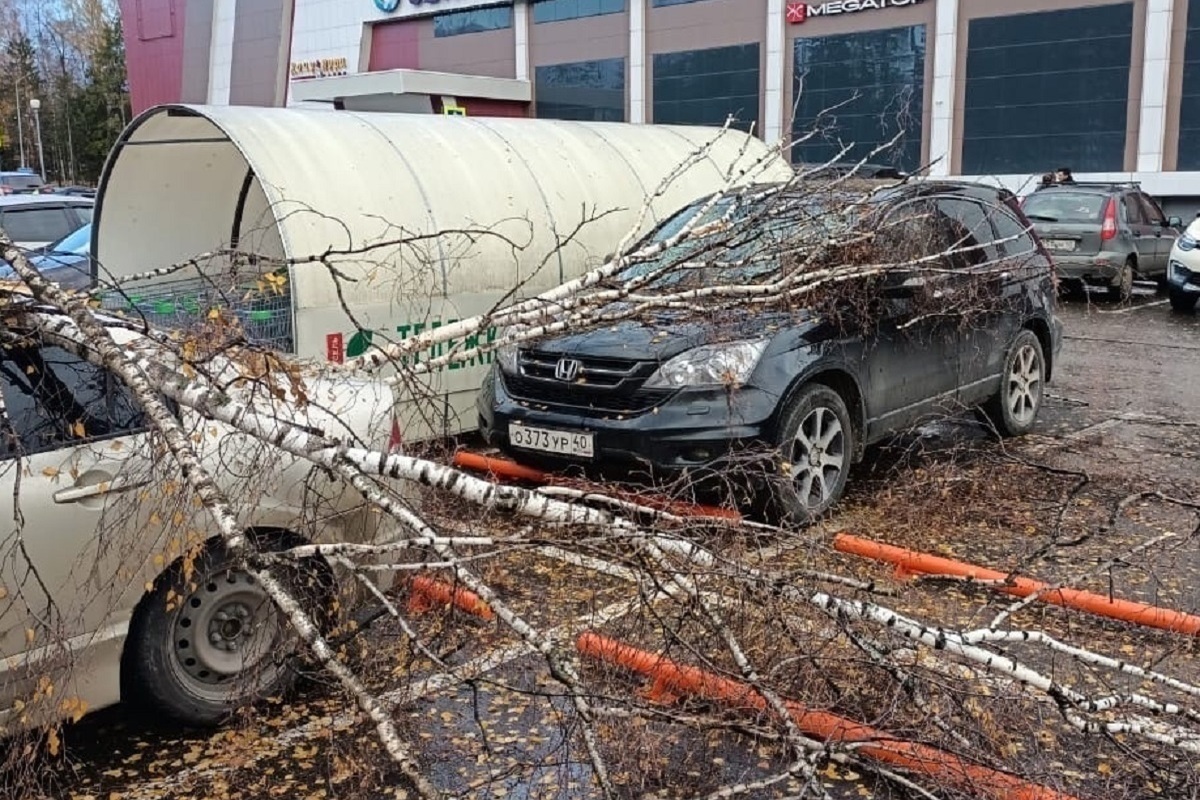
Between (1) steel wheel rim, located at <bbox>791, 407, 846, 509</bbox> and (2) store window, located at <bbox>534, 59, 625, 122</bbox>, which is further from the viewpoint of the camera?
(2) store window, located at <bbox>534, 59, 625, 122</bbox>

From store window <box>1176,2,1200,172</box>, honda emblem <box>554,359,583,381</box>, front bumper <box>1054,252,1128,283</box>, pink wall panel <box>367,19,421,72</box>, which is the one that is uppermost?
pink wall panel <box>367,19,421,72</box>

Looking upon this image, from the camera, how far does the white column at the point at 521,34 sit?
39000 mm

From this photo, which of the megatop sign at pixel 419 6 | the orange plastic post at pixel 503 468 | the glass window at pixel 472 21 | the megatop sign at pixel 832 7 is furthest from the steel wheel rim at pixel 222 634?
the megatop sign at pixel 419 6

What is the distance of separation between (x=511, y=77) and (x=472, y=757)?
3843cm

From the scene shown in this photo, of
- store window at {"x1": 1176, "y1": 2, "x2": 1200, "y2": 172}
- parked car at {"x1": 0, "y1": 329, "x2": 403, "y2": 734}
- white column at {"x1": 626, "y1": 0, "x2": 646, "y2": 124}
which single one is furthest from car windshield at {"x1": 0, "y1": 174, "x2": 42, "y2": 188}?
parked car at {"x1": 0, "y1": 329, "x2": 403, "y2": 734}

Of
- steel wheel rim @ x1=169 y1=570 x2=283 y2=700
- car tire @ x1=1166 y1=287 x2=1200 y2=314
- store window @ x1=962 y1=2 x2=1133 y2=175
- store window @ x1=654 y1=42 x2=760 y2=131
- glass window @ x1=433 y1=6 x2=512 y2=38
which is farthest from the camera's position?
glass window @ x1=433 y1=6 x2=512 y2=38

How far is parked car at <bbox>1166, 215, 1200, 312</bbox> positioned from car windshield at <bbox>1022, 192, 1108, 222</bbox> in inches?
50.8

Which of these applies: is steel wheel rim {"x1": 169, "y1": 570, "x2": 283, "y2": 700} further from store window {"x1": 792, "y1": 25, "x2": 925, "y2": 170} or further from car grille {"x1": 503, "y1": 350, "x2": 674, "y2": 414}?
store window {"x1": 792, "y1": 25, "x2": 925, "y2": 170}

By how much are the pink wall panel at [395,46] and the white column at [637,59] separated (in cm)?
1086

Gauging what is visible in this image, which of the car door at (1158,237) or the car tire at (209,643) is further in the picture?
the car door at (1158,237)

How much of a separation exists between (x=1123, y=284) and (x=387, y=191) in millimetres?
12860

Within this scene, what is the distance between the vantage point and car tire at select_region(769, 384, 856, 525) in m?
5.70

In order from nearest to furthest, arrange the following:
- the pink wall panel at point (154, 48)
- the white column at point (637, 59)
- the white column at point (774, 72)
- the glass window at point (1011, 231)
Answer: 1. the glass window at point (1011, 231)
2. the white column at point (774, 72)
3. the white column at point (637, 59)
4. the pink wall panel at point (154, 48)

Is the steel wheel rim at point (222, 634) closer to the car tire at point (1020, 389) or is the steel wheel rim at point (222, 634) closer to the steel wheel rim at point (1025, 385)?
the car tire at point (1020, 389)
